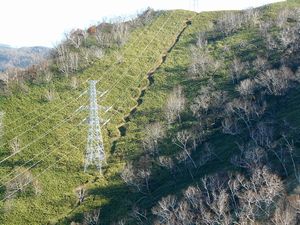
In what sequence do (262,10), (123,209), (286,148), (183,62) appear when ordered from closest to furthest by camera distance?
(286,148) < (123,209) < (183,62) < (262,10)

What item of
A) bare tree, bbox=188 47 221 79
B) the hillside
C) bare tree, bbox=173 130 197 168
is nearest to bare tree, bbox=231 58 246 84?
the hillside

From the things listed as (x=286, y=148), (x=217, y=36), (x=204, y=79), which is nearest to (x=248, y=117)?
(x=286, y=148)

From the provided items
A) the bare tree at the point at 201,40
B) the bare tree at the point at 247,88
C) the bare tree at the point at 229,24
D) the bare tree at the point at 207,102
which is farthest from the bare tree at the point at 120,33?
the bare tree at the point at 247,88

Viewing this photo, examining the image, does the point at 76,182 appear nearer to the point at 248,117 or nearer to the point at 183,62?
the point at 248,117

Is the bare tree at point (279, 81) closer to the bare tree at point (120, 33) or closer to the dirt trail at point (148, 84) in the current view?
the dirt trail at point (148, 84)

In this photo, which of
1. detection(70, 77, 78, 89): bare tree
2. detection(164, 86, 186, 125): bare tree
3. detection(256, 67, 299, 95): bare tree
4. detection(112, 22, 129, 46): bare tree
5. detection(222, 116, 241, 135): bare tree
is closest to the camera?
detection(222, 116, 241, 135): bare tree

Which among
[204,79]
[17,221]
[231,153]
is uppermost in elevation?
[204,79]

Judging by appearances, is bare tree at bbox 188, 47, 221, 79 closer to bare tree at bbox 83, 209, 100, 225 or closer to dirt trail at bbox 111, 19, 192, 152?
dirt trail at bbox 111, 19, 192, 152

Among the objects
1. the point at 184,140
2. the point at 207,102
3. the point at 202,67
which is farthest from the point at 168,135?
the point at 202,67
